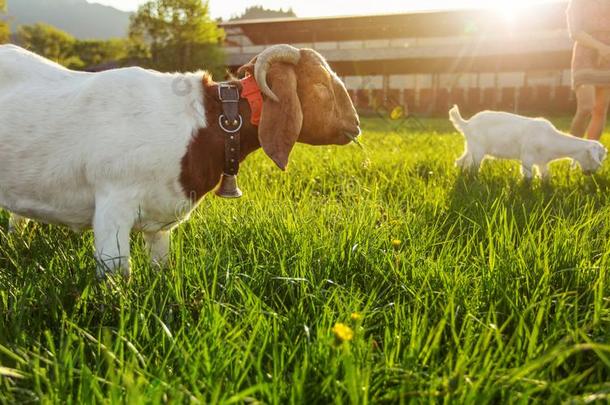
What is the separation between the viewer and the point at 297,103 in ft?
9.12

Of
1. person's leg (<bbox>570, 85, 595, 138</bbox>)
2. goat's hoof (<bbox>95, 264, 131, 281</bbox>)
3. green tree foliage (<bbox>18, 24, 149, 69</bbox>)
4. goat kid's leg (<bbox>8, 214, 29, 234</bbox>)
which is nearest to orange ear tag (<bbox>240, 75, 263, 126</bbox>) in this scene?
goat's hoof (<bbox>95, 264, 131, 281</bbox>)

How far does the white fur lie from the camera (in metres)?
2.63

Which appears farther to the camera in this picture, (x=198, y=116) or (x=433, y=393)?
(x=198, y=116)

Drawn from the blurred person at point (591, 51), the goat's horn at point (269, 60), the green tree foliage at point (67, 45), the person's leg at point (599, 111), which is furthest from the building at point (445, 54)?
the goat's horn at point (269, 60)

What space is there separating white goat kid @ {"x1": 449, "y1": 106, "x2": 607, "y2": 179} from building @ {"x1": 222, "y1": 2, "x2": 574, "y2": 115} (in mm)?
27829

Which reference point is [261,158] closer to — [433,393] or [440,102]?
[433,393]

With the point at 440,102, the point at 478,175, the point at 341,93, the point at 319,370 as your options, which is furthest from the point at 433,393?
the point at 440,102

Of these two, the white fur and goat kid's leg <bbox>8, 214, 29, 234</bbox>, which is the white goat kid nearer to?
the white fur

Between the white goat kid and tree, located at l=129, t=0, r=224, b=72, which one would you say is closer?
the white goat kid

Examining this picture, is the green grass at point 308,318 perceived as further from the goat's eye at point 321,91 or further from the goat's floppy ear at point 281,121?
the goat's eye at point 321,91

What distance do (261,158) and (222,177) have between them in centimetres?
408

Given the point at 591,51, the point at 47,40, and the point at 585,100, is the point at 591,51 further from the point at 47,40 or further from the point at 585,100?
the point at 47,40

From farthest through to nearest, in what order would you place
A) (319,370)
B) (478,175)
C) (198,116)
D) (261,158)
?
(261,158)
(478,175)
(198,116)
(319,370)

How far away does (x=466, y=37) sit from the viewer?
41.6 metres
